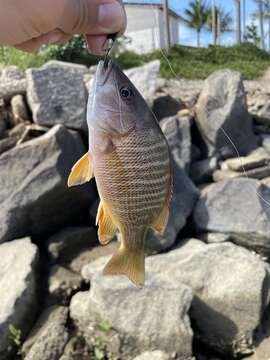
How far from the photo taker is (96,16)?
1688 millimetres

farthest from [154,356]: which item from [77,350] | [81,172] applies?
[81,172]

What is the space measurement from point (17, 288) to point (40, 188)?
3.51 feet

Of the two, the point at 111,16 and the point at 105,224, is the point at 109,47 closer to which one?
the point at 111,16

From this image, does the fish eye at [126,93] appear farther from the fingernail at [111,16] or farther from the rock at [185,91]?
the rock at [185,91]

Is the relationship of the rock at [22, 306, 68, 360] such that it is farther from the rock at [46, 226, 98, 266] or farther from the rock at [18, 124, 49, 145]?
the rock at [18, 124, 49, 145]

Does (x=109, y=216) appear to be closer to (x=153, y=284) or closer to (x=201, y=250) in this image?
(x=153, y=284)

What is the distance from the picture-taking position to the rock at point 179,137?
19.2 feet

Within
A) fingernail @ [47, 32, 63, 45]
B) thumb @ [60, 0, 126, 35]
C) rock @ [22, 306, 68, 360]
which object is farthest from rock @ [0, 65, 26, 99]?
thumb @ [60, 0, 126, 35]

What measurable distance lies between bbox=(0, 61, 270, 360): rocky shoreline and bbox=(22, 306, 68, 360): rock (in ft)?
0.03

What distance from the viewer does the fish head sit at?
1551 mm

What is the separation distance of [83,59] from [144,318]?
626cm

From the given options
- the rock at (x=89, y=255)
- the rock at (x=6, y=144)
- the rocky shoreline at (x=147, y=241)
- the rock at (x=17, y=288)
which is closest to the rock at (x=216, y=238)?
the rocky shoreline at (x=147, y=241)

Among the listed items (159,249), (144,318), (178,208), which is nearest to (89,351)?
(144,318)

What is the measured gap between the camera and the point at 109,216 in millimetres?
1709
